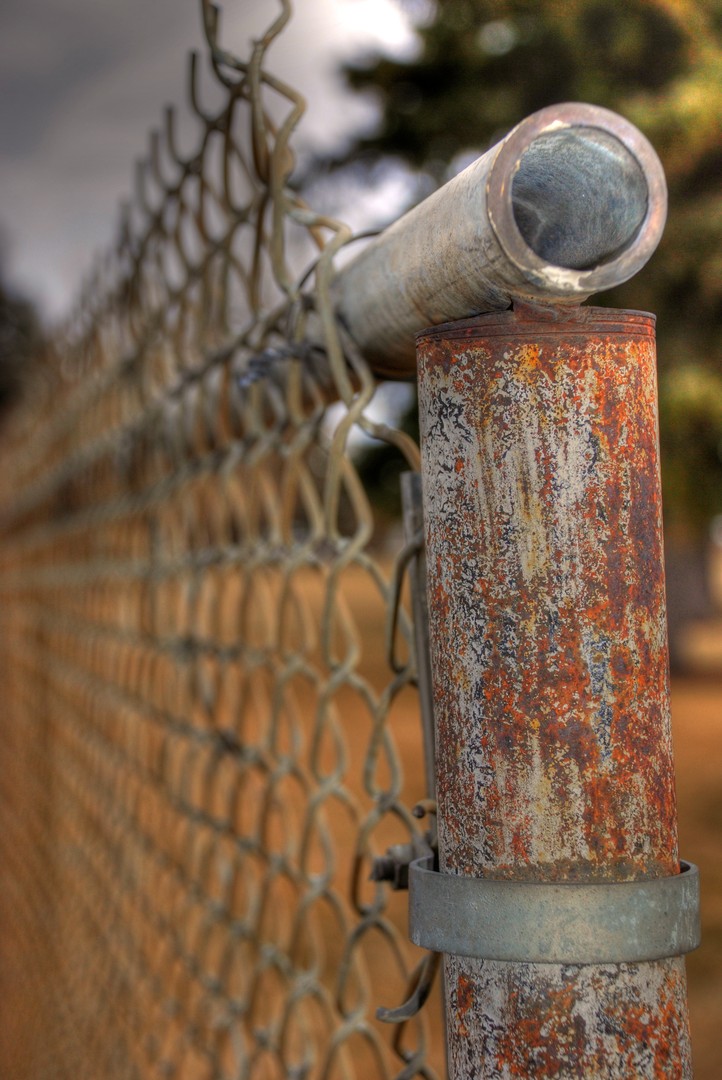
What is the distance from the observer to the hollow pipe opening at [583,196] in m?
0.57

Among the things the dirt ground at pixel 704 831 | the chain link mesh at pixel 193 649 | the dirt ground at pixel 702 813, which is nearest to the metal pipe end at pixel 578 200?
the chain link mesh at pixel 193 649

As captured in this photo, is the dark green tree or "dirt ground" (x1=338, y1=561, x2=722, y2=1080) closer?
"dirt ground" (x1=338, y1=561, x2=722, y2=1080)

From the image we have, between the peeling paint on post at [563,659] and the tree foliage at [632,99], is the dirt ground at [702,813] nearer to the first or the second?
the tree foliage at [632,99]

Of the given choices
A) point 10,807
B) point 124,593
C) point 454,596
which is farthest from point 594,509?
point 10,807

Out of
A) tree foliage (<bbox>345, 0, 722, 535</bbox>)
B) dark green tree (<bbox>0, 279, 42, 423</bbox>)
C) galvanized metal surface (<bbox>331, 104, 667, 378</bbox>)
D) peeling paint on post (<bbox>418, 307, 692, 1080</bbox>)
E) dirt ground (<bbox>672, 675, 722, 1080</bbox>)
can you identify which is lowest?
dirt ground (<bbox>672, 675, 722, 1080</bbox>)

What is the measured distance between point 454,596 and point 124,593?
163cm

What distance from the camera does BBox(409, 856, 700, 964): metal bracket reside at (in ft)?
1.86

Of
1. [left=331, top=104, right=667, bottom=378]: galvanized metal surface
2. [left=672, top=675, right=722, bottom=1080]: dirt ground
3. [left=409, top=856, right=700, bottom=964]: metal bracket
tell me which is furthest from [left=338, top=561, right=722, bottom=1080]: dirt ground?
[left=331, top=104, right=667, bottom=378]: galvanized metal surface

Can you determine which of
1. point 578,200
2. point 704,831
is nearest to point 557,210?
point 578,200

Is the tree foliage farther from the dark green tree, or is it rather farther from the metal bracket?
the dark green tree

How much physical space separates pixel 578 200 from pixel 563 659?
22 cm

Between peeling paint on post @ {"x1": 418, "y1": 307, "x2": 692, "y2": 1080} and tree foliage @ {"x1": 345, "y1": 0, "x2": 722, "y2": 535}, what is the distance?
6.89m

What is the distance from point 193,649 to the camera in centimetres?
150

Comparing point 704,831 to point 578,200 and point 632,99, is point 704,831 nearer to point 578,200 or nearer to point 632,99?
point 632,99
